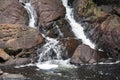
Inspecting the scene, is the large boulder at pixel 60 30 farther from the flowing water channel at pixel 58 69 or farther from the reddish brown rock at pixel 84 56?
the reddish brown rock at pixel 84 56

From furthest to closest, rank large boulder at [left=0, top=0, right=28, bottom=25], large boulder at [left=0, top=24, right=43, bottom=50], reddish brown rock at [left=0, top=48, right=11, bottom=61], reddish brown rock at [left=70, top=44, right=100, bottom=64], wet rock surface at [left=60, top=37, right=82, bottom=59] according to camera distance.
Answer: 1. large boulder at [left=0, top=0, right=28, bottom=25]
2. wet rock surface at [left=60, top=37, right=82, bottom=59]
3. large boulder at [left=0, top=24, right=43, bottom=50]
4. reddish brown rock at [left=70, top=44, right=100, bottom=64]
5. reddish brown rock at [left=0, top=48, right=11, bottom=61]

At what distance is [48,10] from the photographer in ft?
94.0

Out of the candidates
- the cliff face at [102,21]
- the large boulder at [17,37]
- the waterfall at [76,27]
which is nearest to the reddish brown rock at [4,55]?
the large boulder at [17,37]

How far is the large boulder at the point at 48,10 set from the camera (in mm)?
28062

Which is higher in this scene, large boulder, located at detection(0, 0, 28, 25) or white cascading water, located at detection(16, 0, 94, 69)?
large boulder, located at detection(0, 0, 28, 25)

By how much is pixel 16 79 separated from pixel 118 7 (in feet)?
39.8

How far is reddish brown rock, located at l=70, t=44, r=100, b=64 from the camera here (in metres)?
23.5

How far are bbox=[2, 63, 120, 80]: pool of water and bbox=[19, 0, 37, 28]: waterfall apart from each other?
7298 mm

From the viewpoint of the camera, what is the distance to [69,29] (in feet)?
93.7

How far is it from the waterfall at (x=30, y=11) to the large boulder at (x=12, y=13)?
49cm

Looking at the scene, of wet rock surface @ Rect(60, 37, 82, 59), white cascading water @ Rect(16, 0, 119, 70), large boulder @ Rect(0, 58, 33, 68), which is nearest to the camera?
large boulder @ Rect(0, 58, 33, 68)

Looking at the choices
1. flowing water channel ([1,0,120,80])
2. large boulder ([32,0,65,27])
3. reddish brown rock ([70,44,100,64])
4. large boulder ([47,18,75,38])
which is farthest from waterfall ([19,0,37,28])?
reddish brown rock ([70,44,100,64])

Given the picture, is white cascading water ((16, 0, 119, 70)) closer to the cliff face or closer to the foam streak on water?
the foam streak on water

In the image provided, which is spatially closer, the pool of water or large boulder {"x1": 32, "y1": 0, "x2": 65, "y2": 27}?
the pool of water
